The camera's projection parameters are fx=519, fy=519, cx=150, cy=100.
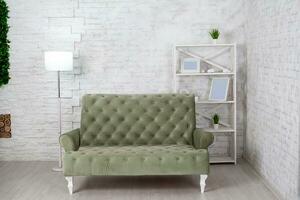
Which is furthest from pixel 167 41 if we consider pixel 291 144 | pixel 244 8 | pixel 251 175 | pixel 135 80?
pixel 291 144

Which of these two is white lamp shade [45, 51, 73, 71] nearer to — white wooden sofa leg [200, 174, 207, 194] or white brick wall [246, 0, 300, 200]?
white wooden sofa leg [200, 174, 207, 194]

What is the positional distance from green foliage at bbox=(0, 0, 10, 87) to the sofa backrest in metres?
1.35

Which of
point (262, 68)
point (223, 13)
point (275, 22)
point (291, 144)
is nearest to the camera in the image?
point (291, 144)

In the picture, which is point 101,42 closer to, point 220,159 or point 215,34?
point 215,34

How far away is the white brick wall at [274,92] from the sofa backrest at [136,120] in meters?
0.88

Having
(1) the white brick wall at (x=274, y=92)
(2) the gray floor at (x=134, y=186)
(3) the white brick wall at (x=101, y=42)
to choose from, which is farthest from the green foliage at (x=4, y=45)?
(1) the white brick wall at (x=274, y=92)

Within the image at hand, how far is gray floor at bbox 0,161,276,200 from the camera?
546 centimetres

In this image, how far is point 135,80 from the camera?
23.5 ft

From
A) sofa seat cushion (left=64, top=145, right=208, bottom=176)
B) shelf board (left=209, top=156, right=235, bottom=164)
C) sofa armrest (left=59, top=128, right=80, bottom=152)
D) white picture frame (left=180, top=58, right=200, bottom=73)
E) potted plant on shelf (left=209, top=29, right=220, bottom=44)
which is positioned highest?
potted plant on shelf (left=209, top=29, right=220, bottom=44)

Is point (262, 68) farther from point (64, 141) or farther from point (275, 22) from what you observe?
point (64, 141)

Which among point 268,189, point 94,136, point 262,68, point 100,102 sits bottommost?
point 268,189

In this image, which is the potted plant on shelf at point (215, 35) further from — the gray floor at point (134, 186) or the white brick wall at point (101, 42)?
the gray floor at point (134, 186)

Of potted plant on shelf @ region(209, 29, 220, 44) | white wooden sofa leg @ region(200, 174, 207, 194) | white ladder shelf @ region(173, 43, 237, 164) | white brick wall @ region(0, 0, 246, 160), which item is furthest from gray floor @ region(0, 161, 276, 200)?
potted plant on shelf @ region(209, 29, 220, 44)

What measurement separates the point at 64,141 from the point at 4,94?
5.94 ft
